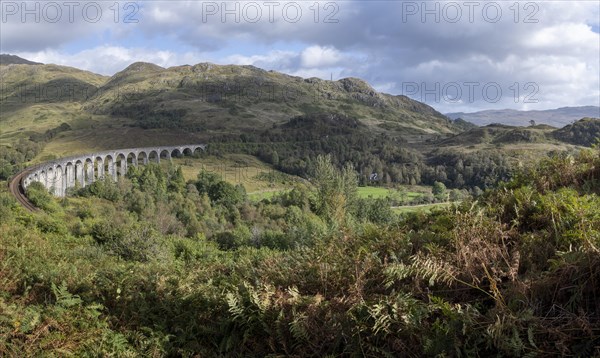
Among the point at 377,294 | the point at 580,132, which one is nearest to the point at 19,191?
the point at 377,294

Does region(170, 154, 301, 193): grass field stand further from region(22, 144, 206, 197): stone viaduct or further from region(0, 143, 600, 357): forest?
region(0, 143, 600, 357): forest

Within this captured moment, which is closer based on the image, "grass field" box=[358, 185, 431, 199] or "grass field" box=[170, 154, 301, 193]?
"grass field" box=[358, 185, 431, 199]

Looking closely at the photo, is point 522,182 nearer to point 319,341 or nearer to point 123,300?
point 319,341

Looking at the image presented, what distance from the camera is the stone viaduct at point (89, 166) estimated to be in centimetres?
7525

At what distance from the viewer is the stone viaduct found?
247 ft

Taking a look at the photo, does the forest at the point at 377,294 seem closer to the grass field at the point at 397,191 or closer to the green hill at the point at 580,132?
the grass field at the point at 397,191

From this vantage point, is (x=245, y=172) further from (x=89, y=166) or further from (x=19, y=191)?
(x=19, y=191)

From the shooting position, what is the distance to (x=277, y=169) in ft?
419

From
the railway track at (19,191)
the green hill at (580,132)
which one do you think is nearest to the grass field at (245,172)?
the railway track at (19,191)

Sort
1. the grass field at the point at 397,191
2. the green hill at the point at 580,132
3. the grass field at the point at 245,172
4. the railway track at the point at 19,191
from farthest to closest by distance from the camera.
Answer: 1. the green hill at the point at 580,132
2. the grass field at the point at 245,172
3. the grass field at the point at 397,191
4. the railway track at the point at 19,191

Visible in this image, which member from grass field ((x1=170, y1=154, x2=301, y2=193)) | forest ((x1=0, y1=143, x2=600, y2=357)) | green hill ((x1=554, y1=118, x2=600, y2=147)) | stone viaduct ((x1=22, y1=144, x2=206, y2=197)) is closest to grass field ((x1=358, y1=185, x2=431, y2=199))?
grass field ((x1=170, y1=154, x2=301, y2=193))

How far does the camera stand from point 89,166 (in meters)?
103

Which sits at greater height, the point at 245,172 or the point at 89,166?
the point at 89,166

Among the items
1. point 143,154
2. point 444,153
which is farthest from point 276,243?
point 444,153
